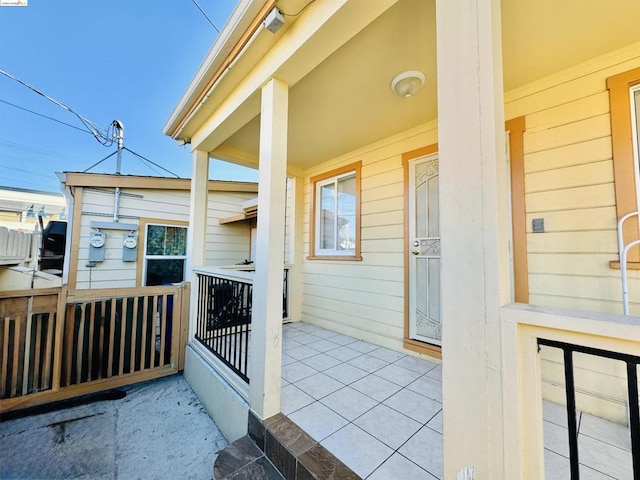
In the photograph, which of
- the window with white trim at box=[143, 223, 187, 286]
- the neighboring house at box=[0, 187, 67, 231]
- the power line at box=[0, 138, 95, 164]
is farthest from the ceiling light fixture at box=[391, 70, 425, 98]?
the power line at box=[0, 138, 95, 164]

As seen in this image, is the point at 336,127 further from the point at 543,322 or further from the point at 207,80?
the point at 543,322

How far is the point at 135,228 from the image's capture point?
4.67 meters

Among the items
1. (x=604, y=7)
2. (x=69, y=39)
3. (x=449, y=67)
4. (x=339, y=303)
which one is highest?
(x=69, y=39)

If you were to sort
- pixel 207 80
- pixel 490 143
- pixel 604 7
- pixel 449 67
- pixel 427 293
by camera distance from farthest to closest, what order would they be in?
pixel 427 293, pixel 207 80, pixel 604 7, pixel 449 67, pixel 490 143

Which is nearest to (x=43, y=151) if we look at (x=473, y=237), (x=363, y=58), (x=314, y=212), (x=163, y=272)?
(x=163, y=272)

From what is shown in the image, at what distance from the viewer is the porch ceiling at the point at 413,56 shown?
1.45m

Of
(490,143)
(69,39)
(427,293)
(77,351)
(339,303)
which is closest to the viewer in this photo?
(490,143)

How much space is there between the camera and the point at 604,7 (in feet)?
4.61

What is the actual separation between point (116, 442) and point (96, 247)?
3530 millimetres

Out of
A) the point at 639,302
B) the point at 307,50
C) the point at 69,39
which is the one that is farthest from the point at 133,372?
the point at 69,39

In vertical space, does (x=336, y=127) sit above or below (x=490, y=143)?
above

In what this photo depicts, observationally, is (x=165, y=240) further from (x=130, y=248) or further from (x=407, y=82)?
(x=407, y=82)

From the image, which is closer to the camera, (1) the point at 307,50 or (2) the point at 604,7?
(2) the point at 604,7

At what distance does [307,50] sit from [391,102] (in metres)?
1.10
